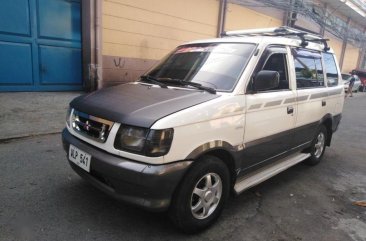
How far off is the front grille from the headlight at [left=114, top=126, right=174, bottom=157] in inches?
7.0

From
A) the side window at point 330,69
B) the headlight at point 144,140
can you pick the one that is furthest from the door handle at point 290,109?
the headlight at point 144,140

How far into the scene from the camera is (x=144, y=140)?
97.0 inches

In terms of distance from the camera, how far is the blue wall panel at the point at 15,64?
7254mm

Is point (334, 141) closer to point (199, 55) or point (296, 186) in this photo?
point (296, 186)

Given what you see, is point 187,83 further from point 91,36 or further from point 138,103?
point 91,36

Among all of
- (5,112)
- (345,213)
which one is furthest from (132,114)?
(5,112)

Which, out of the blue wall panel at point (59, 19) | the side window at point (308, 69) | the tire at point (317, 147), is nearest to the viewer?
the side window at point (308, 69)

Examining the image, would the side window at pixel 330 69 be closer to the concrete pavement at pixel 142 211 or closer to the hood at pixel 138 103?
the concrete pavement at pixel 142 211

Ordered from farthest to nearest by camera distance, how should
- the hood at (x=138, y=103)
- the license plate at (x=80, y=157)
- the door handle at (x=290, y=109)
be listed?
the door handle at (x=290, y=109) → the license plate at (x=80, y=157) → the hood at (x=138, y=103)

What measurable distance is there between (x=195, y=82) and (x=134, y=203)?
141 cm

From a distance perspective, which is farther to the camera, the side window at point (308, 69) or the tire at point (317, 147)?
the tire at point (317, 147)

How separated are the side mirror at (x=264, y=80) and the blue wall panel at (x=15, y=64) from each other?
21.0ft

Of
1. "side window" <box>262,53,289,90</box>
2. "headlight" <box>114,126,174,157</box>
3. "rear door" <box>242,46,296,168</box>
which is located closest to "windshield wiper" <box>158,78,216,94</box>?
"rear door" <box>242,46,296,168</box>

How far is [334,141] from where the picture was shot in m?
6.89
